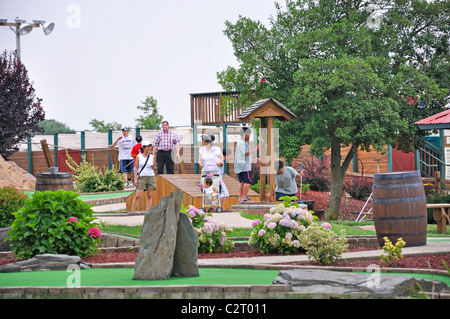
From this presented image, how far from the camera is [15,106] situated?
1065 inches

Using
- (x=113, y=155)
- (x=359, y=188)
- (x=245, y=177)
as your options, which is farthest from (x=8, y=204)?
(x=359, y=188)

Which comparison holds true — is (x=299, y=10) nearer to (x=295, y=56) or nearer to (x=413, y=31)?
(x=295, y=56)

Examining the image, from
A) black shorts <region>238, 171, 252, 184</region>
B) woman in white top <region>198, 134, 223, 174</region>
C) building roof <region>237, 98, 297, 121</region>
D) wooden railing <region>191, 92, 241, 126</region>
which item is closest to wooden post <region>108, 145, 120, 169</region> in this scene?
wooden railing <region>191, 92, 241, 126</region>

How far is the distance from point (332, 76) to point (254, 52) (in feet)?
9.60

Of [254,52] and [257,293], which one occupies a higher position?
[254,52]

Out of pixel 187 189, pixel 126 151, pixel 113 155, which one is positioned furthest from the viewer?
pixel 113 155

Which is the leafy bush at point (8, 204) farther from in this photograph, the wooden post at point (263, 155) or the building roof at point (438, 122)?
the building roof at point (438, 122)

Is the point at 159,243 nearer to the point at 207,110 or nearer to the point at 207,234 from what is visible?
the point at 207,234

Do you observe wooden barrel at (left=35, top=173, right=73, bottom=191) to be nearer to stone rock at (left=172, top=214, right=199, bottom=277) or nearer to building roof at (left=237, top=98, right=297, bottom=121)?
building roof at (left=237, top=98, right=297, bottom=121)

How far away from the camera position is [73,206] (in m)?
9.77

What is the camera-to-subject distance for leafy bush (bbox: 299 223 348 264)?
812cm

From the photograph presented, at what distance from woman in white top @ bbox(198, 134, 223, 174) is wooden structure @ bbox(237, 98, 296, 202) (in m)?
1.04

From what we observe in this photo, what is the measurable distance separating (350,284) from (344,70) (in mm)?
14807
